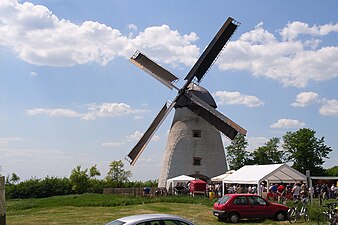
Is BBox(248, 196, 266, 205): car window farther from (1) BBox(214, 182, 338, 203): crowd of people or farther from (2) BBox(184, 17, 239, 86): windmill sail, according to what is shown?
(2) BBox(184, 17, 239, 86): windmill sail

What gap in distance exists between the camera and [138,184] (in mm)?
60781

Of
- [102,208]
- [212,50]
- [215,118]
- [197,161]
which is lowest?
[102,208]

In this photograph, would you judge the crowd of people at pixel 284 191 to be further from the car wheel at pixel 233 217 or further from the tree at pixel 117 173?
the tree at pixel 117 173

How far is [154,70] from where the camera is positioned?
46.3 meters

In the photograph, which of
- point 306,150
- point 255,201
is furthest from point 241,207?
point 306,150

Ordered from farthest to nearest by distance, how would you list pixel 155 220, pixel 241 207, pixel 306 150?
pixel 306 150 < pixel 241 207 < pixel 155 220

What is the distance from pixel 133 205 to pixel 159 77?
1612 cm

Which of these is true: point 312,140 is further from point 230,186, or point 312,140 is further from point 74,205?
point 74,205

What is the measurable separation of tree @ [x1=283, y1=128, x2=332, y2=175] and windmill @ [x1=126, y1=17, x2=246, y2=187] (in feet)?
74.4

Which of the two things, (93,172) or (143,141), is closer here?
(143,141)

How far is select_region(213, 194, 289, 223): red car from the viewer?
22.6 metres

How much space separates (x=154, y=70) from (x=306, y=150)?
30.4 m

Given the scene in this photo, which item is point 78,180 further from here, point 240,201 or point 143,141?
point 240,201

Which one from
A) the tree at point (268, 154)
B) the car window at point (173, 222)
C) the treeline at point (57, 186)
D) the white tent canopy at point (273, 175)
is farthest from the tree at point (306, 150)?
the car window at point (173, 222)
